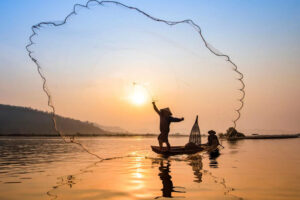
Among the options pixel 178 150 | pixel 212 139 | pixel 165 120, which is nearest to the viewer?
pixel 165 120

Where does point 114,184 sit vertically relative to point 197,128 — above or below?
below

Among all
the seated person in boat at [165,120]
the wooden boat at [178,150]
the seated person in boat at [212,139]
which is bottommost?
the wooden boat at [178,150]

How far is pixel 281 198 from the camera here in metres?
9.95

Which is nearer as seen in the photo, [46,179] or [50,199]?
[50,199]

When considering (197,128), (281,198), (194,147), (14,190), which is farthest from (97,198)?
(197,128)

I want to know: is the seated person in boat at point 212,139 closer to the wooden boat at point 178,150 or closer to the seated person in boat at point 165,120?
the wooden boat at point 178,150

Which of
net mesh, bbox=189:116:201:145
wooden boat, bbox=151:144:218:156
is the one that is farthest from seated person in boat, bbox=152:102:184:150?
net mesh, bbox=189:116:201:145

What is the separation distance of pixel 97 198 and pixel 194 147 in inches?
637

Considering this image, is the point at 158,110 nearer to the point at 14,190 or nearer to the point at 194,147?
the point at 194,147

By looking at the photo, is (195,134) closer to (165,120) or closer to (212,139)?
(212,139)

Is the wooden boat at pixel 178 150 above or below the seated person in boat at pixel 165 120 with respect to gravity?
below

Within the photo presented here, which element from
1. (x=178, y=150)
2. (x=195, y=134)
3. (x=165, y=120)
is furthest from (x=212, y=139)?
(x=165, y=120)

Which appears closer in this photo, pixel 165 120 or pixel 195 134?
pixel 165 120

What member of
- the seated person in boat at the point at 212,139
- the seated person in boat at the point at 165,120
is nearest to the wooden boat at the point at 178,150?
the seated person in boat at the point at 165,120
